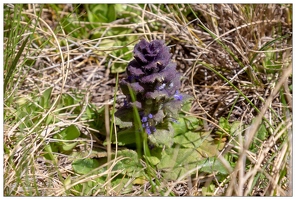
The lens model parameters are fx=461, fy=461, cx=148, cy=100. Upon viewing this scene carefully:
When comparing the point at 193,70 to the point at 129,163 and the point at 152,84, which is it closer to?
the point at 152,84

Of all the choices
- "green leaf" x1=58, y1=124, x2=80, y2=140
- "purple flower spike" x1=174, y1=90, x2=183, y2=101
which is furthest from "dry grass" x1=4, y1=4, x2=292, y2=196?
"purple flower spike" x1=174, y1=90, x2=183, y2=101

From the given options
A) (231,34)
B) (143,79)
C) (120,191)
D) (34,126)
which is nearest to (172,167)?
(120,191)

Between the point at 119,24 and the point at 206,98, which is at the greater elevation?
the point at 119,24

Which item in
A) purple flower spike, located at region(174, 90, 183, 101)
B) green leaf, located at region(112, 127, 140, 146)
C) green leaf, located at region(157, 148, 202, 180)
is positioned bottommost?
green leaf, located at region(157, 148, 202, 180)

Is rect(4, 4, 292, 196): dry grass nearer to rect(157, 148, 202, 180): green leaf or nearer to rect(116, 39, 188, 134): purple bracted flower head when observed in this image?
rect(157, 148, 202, 180): green leaf

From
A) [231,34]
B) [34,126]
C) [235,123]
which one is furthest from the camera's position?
[231,34]

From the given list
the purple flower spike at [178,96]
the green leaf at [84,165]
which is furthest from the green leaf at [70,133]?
the purple flower spike at [178,96]

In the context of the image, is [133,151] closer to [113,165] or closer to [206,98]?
[113,165]
